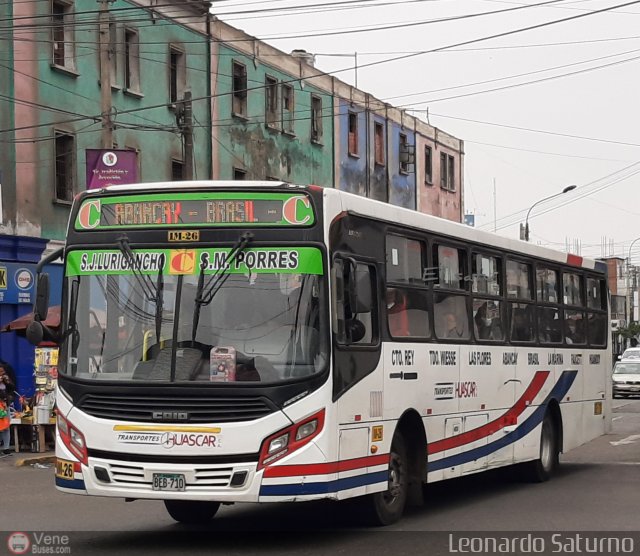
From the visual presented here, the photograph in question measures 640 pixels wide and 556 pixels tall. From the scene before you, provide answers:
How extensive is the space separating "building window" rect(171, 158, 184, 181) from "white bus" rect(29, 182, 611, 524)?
23817 millimetres

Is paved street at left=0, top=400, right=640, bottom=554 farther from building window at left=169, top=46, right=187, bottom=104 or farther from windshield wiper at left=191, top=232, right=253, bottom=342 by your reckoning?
building window at left=169, top=46, right=187, bottom=104

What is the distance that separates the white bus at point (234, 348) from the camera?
10.6 metres

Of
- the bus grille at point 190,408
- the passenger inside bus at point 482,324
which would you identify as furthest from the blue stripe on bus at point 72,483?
the passenger inside bus at point 482,324

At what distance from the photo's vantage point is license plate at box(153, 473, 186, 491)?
34.6 feet

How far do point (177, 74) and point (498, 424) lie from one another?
75.5ft

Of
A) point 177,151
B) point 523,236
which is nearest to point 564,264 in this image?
point 177,151

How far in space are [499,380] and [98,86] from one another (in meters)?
19.6

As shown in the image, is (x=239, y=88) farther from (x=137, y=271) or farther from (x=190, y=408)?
(x=190, y=408)

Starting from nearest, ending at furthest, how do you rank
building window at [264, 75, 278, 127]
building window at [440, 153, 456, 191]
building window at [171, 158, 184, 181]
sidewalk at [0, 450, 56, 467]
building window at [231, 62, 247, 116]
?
1. sidewalk at [0, 450, 56, 467]
2. building window at [171, 158, 184, 181]
3. building window at [231, 62, 247, 116]
4. building window at [264, 75, 278, 127]
5. building window at [440, 153, 456, 191]

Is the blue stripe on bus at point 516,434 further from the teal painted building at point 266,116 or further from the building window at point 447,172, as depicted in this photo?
the building window at point 447,172

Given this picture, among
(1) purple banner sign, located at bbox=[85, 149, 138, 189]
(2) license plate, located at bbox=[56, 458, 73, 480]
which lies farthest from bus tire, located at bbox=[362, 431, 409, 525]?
(1) purple banner sign, located at bbox=[85, 149, 138, 189]

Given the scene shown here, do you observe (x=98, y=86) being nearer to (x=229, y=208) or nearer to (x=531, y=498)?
(x=531, y=498)

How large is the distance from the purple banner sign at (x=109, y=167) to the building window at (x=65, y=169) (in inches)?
282

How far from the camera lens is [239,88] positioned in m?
39.7
